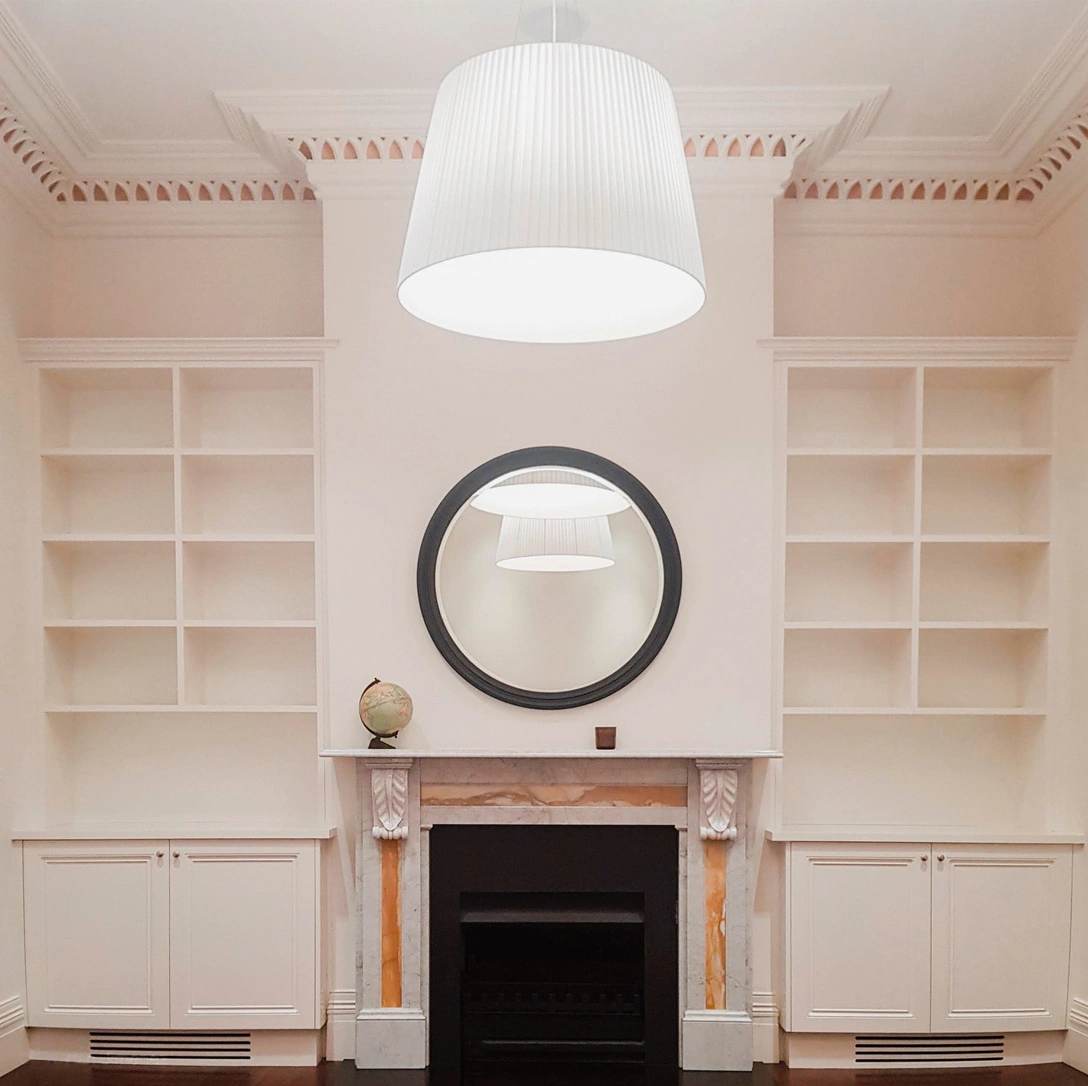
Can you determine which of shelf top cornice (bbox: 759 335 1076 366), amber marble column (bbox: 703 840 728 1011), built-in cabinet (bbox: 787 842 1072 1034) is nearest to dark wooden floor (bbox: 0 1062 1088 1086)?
built-in cabinet (bbox: 787 842 1072 1034)

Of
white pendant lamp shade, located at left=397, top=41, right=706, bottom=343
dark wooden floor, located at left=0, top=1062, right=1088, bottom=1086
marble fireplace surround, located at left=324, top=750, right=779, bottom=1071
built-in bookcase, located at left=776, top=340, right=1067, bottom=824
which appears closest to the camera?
white pendant lamp shade, located at left=397, top=41, right=706, bottom=343

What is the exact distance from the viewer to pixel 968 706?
12.5ft

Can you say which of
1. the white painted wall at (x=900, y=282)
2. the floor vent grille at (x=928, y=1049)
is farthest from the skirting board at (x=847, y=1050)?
the white painted wall at (x=900, y=282)

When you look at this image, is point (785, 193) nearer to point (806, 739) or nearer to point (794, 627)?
point (794, 627)

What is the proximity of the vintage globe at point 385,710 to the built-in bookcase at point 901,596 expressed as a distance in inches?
55.7

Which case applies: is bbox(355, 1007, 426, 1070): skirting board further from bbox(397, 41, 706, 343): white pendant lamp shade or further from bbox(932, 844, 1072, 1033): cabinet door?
bbox(397, 41, 706, 343): white pendant lamp shade

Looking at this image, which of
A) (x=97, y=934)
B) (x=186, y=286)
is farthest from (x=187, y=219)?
(x=97, y=934)

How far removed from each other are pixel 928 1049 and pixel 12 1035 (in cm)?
309

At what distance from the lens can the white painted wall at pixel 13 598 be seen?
338cm

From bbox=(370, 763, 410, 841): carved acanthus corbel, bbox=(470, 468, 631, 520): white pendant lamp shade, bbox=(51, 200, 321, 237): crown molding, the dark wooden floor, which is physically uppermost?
bbox=(51, 200, 321, 237): crown molding

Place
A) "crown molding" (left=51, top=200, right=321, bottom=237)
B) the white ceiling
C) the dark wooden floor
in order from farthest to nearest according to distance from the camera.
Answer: "crown molding" (left=51, top=200, right=321, bottom=237) → the dark wooden floor → the white ceiling

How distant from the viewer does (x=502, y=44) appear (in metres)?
3.10

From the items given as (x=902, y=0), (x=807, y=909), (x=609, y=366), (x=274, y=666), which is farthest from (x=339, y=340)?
(x=807, y=909)

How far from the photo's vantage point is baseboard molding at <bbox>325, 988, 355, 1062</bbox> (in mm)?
3480
